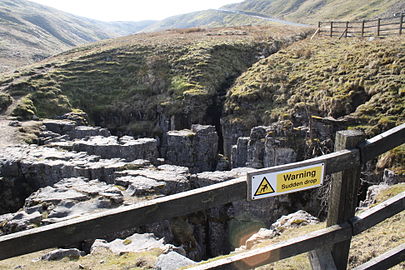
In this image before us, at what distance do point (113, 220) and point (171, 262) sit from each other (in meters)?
6.12

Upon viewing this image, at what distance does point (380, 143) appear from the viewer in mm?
4238

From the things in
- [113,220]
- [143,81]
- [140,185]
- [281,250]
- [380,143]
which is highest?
[380,143]

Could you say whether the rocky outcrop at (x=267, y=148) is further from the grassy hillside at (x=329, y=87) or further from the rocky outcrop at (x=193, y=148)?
the rocky outcrop at (x=193, y=148)

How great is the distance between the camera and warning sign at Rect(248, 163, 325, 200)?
3.87 m

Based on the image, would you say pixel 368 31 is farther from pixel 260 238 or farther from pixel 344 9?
pixel 344 9

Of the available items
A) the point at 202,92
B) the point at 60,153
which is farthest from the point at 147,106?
A: the point at 60,153

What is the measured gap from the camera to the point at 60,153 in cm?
2270

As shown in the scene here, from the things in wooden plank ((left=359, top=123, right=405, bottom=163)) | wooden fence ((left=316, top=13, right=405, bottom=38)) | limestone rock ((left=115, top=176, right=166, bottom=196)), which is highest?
wooden fence ((left=316, top=13, right=405, bottom=38))

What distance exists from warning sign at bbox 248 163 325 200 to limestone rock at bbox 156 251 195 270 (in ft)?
18.8

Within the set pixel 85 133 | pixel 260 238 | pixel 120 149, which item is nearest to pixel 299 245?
pixel 260 238

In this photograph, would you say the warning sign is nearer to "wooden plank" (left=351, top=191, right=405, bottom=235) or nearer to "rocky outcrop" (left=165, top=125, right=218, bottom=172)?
"wooden plank" (left=351, top=191, right=405, bottom=235)

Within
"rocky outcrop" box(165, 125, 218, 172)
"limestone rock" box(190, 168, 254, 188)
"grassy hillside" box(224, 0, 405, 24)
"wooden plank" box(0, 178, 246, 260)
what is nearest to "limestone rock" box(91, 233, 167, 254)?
"limestone rock" box(190, 168, 254, 188)

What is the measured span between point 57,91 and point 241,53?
88.1 feet

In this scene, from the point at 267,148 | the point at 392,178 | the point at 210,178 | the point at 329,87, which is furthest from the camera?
the point at 329,87
